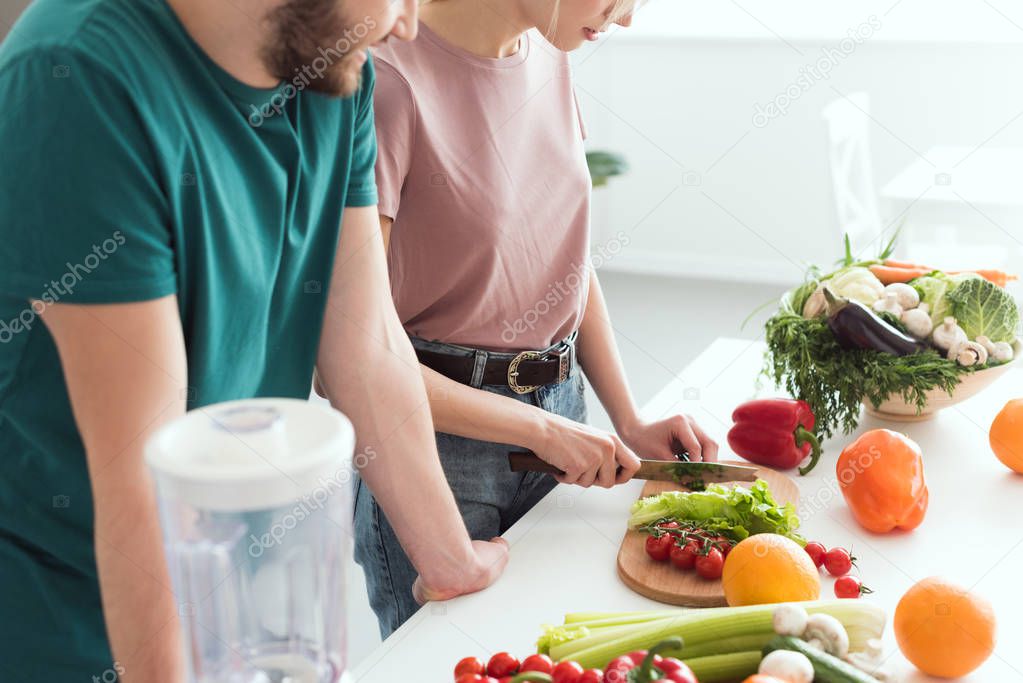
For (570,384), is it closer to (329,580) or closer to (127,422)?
(127,422)

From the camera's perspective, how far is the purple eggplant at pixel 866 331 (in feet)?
5.10

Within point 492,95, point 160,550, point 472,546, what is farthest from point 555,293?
point 160,550

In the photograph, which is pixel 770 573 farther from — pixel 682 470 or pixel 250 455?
pixel 250 455

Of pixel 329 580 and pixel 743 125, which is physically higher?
pixel 329 580

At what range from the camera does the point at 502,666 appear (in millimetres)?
963

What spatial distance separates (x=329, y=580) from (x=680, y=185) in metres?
5.14

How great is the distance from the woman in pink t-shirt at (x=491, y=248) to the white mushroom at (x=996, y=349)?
1.43 ft

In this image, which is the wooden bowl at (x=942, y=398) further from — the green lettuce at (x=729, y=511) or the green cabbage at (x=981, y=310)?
the green lettuce at (x=729, y=511)

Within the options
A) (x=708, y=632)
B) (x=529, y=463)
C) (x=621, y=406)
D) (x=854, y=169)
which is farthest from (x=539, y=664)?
(x=854, y=169)

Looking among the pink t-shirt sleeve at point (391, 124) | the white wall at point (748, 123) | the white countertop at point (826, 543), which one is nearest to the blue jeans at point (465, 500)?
the white countertop at point (826, 543)

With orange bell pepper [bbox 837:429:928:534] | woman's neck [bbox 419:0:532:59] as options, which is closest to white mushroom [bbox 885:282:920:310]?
orange bell pepper [bbox 837:429:928:534]

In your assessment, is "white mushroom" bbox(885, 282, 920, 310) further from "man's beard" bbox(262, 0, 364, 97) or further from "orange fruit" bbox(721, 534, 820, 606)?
"man's beard" bbox(262, 0, 364, 97)

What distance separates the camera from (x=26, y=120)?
0.78 m

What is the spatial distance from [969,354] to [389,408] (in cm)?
89
